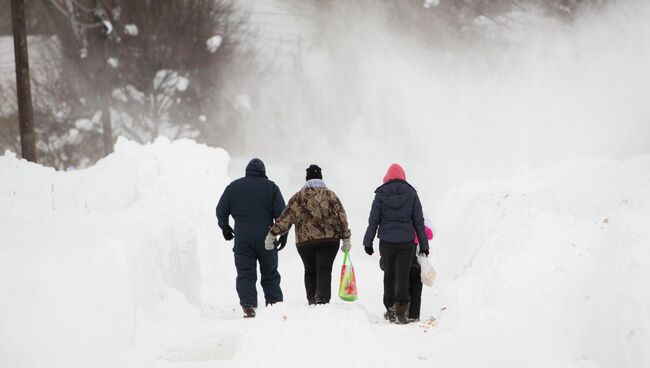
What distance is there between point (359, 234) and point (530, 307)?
2397 centimetres

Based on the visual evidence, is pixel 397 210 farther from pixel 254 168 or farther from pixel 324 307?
pixel 254 168

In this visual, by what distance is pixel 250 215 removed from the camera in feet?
26.6

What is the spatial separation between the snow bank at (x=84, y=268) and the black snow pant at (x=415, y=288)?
2441mm

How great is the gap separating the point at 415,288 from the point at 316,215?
1432mm

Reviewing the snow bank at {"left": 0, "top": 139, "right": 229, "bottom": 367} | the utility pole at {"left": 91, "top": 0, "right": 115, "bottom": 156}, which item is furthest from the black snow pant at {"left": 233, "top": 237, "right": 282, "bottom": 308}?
the utility pole at {"left": 91, "top": 0, "right": 115, "bottom": 156}

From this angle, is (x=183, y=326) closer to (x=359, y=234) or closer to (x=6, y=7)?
(x=359, y=234)

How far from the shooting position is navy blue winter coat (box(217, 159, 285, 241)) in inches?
319

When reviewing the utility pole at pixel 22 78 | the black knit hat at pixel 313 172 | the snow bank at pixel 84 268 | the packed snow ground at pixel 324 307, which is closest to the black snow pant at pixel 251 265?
the packed snow ground at pixel 324 307

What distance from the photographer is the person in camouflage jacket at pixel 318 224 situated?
7402 mm

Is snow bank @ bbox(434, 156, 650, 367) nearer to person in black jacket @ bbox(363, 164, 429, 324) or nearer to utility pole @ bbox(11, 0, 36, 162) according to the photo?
person in black jacket @ bbox(363, 164, 429, 324)

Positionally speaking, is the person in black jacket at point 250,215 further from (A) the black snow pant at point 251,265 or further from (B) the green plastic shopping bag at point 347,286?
(B) the green plastic shopping bag at point 347,286

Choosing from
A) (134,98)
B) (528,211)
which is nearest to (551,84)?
(134,98)

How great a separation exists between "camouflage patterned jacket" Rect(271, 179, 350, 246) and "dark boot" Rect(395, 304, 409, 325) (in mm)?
914

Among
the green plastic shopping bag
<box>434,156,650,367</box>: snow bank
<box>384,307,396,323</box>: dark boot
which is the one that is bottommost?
<box>384,307,396,323</box>: dark boot
